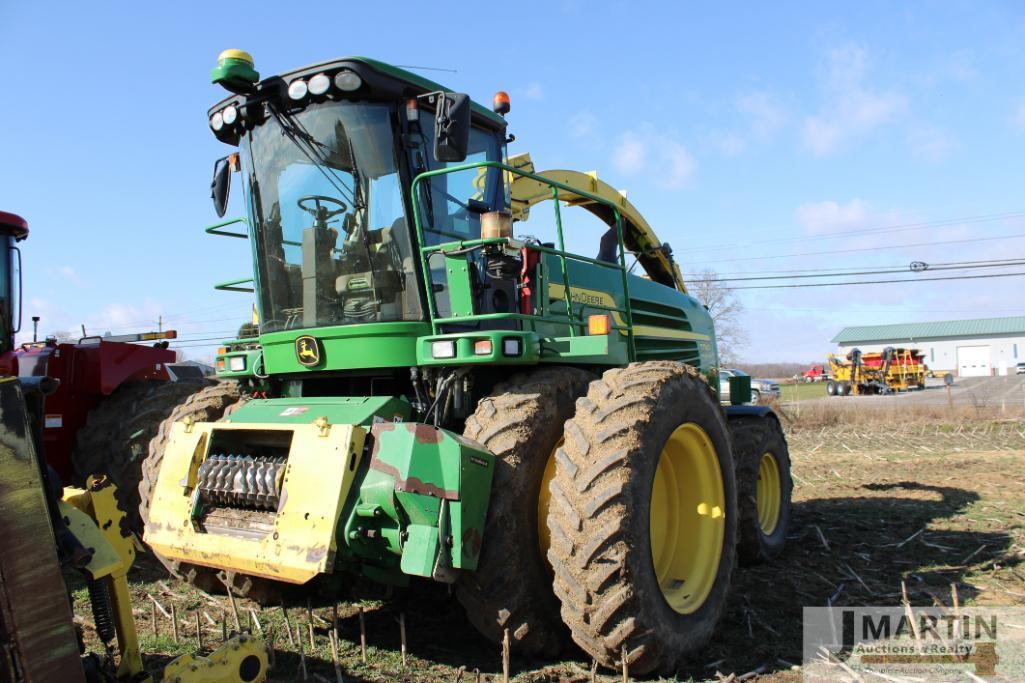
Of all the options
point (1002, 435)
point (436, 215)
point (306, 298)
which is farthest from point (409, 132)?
point (1002, 435)

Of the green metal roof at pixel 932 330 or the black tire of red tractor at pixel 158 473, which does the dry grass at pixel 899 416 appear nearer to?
the black tire of red tractor at pixel 158 473

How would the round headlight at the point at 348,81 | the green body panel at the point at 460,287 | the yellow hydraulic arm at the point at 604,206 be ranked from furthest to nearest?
the yellow hydraulic arm at the point at 604,206
the green body panel at the point at 460,287
the round headlight at the point at 348,81

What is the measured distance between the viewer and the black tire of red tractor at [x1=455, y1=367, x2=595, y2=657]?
155 inches

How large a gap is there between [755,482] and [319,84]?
4844mm

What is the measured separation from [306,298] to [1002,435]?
649 inches

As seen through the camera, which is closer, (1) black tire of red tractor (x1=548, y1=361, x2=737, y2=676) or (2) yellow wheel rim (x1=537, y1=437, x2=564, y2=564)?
(1) black tire of red tractor (x1=548, y1=361, x2=737, y2=676)

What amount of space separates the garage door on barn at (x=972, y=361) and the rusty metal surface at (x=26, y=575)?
9077 centimetres

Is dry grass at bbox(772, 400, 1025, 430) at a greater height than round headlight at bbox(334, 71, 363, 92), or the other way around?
round headlight at bbox(334, 71, 363, 92)

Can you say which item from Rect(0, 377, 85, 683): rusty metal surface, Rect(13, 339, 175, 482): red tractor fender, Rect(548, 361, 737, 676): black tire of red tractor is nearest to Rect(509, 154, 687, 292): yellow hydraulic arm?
Rect(548, 361, 737, 676): black tire of red tractor

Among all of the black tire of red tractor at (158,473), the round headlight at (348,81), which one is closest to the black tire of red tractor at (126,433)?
the black tire of red tractor at (158,473)

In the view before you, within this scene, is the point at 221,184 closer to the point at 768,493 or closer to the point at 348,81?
the point at 348,81

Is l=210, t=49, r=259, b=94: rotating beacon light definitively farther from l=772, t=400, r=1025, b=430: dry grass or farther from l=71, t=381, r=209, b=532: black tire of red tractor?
l=772, t=400, r=1025, b=430: dry grass

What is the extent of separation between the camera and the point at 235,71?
4582mm

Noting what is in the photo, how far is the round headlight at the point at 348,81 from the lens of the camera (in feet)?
14.9
